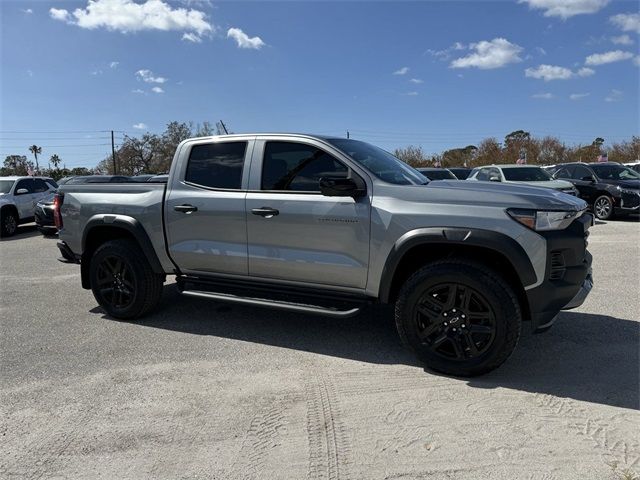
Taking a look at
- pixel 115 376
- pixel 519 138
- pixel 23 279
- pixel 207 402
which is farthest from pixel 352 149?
pixel 519 138

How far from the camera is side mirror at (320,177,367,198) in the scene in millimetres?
3946

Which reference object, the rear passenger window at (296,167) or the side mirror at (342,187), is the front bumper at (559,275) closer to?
the side mirror at (342,187)

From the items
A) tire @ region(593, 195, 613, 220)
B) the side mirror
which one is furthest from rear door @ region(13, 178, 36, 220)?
tire @ region(593, 195, 613, 220)

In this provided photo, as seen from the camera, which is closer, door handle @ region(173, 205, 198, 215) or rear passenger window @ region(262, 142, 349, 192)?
rear passenger window @ region(262, 142, 349, 192)

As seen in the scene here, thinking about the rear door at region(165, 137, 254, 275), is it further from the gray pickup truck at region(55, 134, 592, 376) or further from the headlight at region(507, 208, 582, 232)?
the headlight at region(507, 208, 582, 232)

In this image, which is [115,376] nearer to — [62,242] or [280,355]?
[280,355]

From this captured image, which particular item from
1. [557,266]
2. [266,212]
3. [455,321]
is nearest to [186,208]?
[266,212]

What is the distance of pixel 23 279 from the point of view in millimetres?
7848

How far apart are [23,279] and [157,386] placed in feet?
17.8

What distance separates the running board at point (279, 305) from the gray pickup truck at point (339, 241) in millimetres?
12

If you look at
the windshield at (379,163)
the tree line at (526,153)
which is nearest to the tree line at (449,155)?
the tree line at (526,153)

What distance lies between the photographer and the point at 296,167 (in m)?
4.48

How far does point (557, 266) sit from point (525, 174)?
11164mm

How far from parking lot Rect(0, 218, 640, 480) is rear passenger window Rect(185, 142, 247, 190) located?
151 cm
